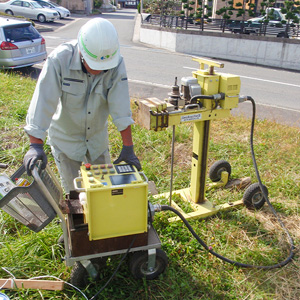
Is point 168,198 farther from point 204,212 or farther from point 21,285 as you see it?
point 21,285

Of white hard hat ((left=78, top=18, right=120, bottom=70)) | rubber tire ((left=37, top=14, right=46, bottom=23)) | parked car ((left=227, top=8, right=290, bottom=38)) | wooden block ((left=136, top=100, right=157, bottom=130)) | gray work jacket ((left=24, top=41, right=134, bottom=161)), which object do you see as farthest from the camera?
rubber tire ((left=37, top=14, right=46, bottom=23))

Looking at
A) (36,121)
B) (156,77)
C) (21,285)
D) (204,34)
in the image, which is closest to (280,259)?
(21,285)

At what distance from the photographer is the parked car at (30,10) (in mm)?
21891

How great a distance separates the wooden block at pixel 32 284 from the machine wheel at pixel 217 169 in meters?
2.20

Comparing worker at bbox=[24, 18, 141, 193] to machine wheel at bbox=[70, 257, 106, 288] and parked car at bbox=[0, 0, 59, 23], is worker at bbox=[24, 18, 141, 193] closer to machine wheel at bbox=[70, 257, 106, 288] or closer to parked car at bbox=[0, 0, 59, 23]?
machine wheel at bbox=[70, 257, 106, 288]

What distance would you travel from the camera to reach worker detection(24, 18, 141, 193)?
90.3 inches

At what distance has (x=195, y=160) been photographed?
3400 millimetres

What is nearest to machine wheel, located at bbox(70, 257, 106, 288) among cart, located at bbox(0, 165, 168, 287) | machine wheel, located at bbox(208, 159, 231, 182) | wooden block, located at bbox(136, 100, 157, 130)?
cart, located at bbox(0, 165, 168, 287)

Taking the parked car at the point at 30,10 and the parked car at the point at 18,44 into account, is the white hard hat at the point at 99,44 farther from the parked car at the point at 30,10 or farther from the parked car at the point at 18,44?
the parked car at the point at 30,10

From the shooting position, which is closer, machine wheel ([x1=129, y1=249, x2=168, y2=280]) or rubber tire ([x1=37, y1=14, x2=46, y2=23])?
machine wheel ([x1=129, y1=249, x2=168, y2=280])

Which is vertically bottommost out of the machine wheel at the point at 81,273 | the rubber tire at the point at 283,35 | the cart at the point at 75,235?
the machine wheel at the point at 81,273

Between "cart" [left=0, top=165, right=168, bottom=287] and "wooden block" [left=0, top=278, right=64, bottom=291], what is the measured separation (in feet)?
0.42

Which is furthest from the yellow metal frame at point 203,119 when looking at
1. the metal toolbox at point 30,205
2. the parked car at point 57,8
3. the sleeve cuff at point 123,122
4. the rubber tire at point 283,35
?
the parked car at point 57,8

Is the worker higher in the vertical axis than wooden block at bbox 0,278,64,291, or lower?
higher
